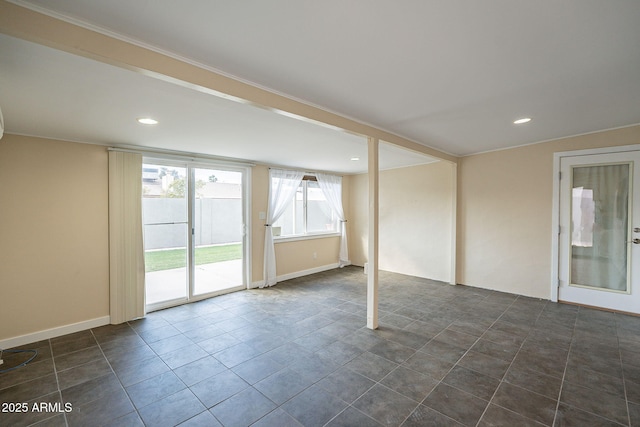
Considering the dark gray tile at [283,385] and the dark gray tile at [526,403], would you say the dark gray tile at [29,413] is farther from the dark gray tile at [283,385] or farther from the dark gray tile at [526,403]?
the dark gray tile at [526,403]

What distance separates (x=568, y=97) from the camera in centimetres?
247

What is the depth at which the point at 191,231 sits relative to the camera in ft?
14.1

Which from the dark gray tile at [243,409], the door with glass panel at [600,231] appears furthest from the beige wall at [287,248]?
the door with glass panel at [600,231]

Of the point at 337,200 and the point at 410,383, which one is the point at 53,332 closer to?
the point at 410,383

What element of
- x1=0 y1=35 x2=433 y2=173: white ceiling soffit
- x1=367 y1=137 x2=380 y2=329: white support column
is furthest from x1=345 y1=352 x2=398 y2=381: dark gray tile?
x1=0 y1=35 x2=433 y2=173: white ceiling soffit

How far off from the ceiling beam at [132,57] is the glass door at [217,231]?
2.76 m

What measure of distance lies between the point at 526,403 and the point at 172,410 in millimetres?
2616

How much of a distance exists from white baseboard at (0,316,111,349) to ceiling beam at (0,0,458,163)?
340 centimetres

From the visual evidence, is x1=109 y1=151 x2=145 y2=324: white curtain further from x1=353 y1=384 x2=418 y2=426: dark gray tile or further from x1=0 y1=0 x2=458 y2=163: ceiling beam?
x1=353 y1=384 x2=418 y2=426: dark gray tile

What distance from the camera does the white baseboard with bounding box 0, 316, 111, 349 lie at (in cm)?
293

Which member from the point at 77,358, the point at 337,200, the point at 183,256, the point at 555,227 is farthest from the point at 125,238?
the point at 555,227

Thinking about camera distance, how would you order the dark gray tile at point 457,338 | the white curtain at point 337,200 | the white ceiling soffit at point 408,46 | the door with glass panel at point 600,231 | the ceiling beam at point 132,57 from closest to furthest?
the ceiling beam at point 132,57 → the white ceiling soffit at point 408,46 → the dark gray tile at point 457,338 → the door with glass panel at point 600,231 → the white curtain at point 337,200

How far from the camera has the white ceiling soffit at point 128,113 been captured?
1.72 meters

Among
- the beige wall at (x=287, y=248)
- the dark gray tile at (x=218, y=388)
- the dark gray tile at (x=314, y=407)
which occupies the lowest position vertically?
the dark gray tile at (x=218, y=388)
